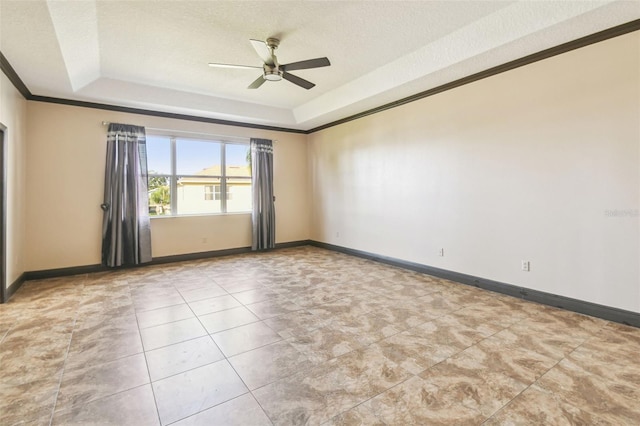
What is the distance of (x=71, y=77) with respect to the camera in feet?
13.0

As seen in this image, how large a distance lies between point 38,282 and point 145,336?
10.0 ft

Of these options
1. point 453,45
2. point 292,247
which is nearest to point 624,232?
point 453,45

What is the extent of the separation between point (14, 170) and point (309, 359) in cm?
450

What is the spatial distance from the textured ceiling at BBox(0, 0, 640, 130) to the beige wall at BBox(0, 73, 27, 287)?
338 mm

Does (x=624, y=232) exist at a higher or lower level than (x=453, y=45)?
lower

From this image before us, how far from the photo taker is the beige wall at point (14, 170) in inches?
144

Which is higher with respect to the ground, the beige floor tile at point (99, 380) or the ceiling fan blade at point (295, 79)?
the ceiling fan blade at point (295, 79)

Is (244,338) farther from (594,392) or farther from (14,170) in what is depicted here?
(14,170)

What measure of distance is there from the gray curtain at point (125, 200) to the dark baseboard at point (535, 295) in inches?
170

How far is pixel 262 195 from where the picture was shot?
664cm

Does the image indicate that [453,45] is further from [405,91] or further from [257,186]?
[257,186]

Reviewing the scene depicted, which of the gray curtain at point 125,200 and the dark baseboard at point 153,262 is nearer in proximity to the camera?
the dark baseboard at point 153,262

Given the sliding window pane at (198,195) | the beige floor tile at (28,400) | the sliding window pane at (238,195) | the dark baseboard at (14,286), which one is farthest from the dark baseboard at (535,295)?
the dark baseboard at (14,286)

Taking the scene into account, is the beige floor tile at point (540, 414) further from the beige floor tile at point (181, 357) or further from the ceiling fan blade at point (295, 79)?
the ceiling fan blade at point (295, 79)
